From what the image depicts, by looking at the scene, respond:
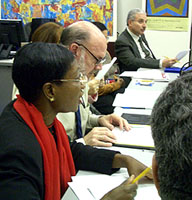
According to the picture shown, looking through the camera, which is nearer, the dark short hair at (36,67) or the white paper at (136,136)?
the dark short hair at (36,67)

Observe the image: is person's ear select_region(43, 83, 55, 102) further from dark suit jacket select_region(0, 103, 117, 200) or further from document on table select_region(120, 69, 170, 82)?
document on table select_region(120, 69, 170, 82)

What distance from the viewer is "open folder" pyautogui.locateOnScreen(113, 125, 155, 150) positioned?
4.86 feet

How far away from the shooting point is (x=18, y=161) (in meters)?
0.93

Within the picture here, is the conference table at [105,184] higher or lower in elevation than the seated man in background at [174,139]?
lower

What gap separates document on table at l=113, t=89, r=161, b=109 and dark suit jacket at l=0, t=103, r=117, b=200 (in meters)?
1.14

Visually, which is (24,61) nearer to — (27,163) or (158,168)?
(27,163)

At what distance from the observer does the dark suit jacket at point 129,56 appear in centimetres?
355

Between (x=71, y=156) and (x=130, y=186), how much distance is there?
14.7 inches

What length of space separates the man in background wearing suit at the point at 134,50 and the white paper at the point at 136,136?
76.1 inches

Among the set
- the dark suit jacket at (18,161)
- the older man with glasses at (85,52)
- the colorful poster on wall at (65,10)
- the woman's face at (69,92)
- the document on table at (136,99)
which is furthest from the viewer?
the colorful poster on wall at (65,10)

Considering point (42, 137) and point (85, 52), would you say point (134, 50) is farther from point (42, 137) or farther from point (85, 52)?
point (42, 137)

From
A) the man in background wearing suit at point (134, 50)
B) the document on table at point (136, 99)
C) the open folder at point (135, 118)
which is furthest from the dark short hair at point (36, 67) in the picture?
the man in background wearing suit at point (134, 50)

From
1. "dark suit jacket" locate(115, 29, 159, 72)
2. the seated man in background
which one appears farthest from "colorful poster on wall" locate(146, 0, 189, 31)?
the seated man in background

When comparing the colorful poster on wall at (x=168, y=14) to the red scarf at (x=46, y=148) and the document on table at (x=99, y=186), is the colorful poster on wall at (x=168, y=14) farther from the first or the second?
the red scarf at (x=46, y=148)
